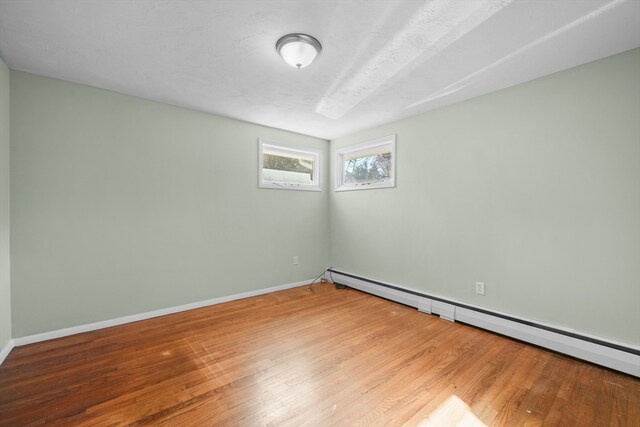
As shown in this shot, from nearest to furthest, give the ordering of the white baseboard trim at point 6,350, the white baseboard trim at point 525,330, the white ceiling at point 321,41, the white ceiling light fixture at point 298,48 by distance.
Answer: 1. the white ceiling at point 321,41
2. the white ceiling light fixture at point 298,48
3. the white baseboard trim at point 525,330
4. the white baseboard trim at point 6,350

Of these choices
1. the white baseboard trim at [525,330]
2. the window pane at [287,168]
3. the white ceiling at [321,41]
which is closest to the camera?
the white ceiling at [321,41]

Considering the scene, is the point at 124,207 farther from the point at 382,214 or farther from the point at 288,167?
the point at 382,214

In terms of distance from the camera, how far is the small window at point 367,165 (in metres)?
3.73

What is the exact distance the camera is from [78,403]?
164cm

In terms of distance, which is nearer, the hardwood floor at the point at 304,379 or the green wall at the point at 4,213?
the hardwood floor at the point at 304,379

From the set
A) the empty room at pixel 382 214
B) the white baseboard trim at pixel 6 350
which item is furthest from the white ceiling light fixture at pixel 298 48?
the white baseboard trim at pixel 6 350

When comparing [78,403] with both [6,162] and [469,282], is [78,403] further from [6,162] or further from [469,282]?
[469,282]

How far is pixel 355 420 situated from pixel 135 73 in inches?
123

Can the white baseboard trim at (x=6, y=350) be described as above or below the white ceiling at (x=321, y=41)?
below

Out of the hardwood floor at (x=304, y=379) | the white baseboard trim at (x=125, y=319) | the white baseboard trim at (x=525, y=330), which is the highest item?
the white baseboard trim at (x=525, y=330)

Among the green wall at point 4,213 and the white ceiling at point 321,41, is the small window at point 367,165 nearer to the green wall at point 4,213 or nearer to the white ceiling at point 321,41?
the white ceiling at point 321,41

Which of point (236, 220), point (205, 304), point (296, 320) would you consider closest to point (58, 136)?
point (236, 220)

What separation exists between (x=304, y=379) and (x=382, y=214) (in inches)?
94.6

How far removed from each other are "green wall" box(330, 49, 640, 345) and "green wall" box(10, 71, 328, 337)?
2101 mm
